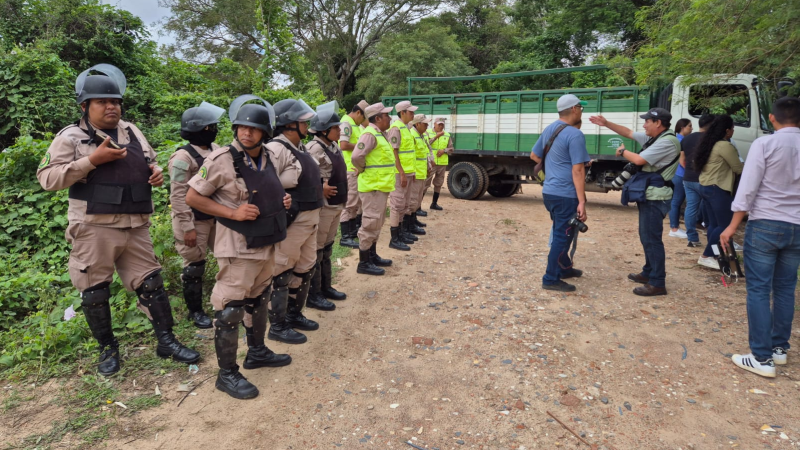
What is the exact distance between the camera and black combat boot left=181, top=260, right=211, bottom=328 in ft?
13.4

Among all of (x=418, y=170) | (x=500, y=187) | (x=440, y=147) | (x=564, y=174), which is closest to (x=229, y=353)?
(x=564, y=174)

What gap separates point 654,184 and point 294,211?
3417 millimetres

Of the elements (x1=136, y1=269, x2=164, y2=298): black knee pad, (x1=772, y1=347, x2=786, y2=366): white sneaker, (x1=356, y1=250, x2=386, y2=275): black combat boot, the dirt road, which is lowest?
the dirt road

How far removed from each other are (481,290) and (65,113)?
22.6 feet

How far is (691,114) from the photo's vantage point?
25.5 feet

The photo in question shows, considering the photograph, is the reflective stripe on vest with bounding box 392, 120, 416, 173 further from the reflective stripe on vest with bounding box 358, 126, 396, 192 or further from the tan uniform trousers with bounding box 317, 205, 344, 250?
the tan uniform trousers with bounding box 317, 205, 344, 250

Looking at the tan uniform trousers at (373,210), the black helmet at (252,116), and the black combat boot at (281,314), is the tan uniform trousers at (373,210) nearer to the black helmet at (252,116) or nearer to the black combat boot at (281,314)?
the black combat boot at (281,314)

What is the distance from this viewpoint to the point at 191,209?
3973 mm

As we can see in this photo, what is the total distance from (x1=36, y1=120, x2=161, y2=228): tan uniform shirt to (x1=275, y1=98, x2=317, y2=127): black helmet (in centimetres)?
108

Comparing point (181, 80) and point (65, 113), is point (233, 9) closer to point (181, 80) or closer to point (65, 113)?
Answer: point (181, 80)

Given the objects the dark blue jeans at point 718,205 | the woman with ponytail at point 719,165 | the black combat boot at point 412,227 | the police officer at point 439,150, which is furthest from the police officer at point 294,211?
the police officer at point 439,150

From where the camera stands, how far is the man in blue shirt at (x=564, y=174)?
4645 millimetres

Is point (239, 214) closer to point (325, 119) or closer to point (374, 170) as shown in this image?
point (325, 119)

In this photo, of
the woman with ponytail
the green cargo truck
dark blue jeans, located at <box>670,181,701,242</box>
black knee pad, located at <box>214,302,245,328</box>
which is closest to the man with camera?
the woman with ponytail
